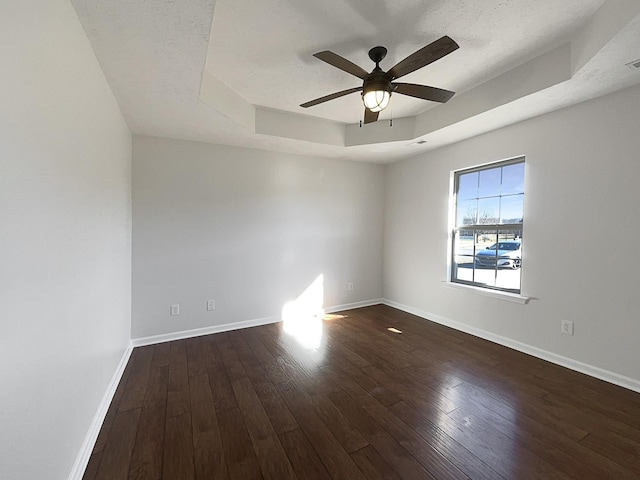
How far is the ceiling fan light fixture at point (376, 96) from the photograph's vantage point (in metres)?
2.01

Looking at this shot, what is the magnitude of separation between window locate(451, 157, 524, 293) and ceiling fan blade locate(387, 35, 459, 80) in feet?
6.22

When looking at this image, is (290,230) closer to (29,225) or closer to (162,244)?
(162,244)

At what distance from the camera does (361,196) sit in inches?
178

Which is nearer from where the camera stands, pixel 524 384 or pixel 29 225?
pixel 29 225

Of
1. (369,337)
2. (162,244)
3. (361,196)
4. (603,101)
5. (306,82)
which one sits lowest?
(369,337)

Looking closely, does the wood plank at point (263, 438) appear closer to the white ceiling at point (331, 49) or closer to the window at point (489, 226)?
the white ceiling at point (331, 49)

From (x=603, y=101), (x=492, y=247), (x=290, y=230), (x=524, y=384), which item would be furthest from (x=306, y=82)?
(x=524, y=384)

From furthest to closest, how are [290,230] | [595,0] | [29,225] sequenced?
1. [290,230]
2. [595,0]
3. [29,225]

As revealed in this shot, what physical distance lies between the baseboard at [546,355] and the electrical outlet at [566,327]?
243mm

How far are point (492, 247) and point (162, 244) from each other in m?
3.88

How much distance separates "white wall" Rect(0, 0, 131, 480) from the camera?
0.86 m

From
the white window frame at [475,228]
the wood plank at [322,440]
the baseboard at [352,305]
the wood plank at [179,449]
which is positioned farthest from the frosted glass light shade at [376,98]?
the baseboard at [352,305]

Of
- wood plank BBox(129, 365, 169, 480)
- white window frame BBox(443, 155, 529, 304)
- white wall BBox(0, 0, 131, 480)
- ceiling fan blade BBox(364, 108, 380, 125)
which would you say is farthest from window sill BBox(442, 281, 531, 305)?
white wall BBox(0, 0, 131, 480)

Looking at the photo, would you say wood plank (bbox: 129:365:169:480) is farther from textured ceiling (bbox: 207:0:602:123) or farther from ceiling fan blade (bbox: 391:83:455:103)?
ceiling fan blade (bbox: 391:83:455:103)
